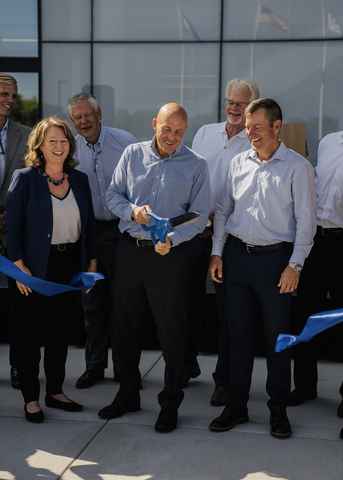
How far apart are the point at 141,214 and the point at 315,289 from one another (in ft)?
4.50

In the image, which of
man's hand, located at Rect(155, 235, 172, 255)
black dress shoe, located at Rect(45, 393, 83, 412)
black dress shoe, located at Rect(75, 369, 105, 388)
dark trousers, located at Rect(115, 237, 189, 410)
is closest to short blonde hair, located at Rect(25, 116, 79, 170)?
dark trousers, located at Rect(115, 237, 189, 410)

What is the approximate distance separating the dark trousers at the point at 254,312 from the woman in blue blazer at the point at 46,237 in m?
0.96

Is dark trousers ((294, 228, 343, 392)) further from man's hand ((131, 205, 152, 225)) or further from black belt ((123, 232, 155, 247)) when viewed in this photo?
man's hand ((131, 205, 152, 225))

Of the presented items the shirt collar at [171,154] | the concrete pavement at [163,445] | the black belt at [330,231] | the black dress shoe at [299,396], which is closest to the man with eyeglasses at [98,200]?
the concrete pavement at [163,445]

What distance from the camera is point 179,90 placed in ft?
23.0

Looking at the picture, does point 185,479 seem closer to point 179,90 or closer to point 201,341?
point 201,341

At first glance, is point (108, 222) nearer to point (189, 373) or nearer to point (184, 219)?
point (184, 219)

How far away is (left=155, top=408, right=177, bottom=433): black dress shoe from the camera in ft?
10.5

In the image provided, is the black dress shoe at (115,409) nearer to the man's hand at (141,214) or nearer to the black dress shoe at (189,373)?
the black dress shoe at (189,373)

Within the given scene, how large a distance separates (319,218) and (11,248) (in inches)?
76.4

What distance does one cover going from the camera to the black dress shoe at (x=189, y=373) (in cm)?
403

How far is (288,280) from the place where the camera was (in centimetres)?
304

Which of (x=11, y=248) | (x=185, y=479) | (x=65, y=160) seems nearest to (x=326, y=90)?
(x=65, y=160)

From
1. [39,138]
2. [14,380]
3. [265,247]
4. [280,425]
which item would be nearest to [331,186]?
[265,247]
